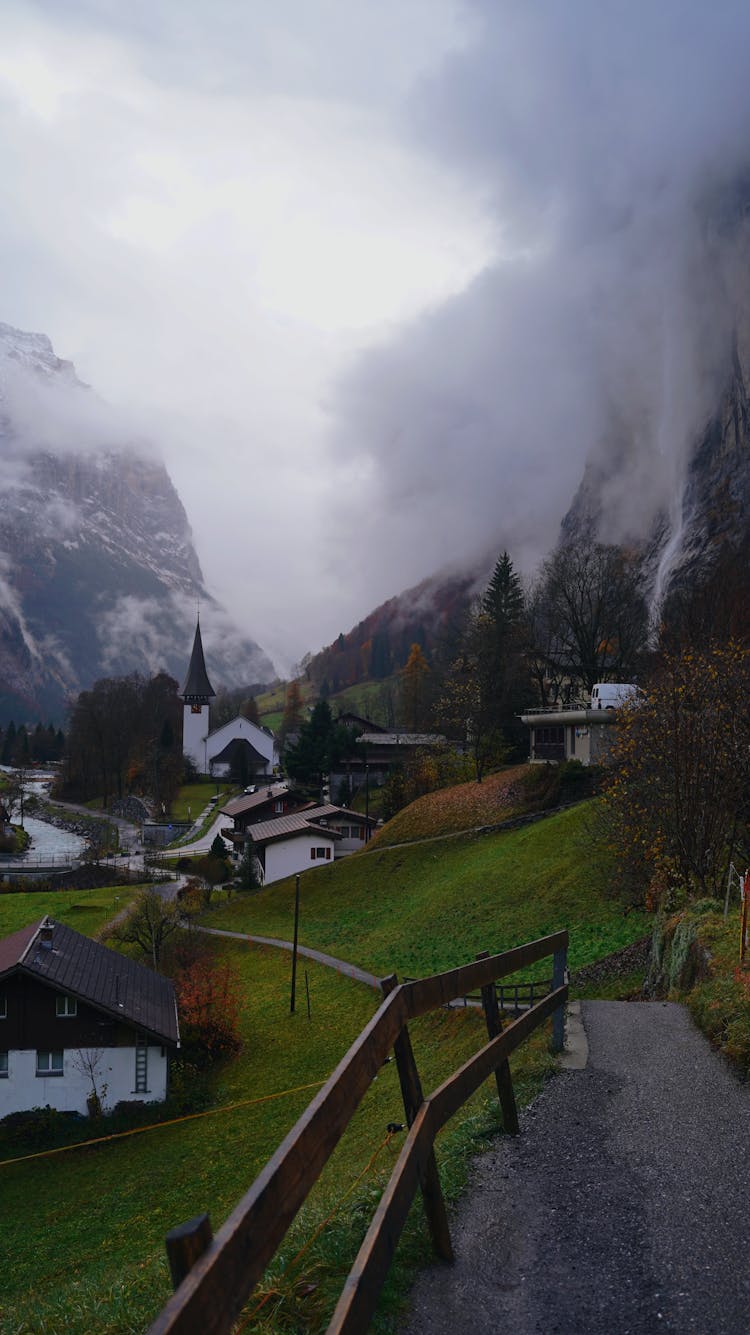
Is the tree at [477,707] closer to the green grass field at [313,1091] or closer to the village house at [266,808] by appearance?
the green grass field at [313,1091]

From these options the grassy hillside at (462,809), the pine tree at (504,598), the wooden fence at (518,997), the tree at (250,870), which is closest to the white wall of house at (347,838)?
the tree at (250,870)

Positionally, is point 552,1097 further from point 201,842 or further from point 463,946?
point 201,842

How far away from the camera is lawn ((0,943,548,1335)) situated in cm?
550

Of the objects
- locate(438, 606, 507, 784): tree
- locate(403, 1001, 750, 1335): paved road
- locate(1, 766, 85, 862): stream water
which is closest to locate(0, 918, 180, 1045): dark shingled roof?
locate(403, 1001, 750, 1335): paved road

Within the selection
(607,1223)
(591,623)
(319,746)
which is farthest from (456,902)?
(319,746)

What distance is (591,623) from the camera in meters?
64.2

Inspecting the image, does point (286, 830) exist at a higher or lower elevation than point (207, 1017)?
higher

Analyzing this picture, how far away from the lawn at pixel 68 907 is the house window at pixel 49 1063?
24.5 m

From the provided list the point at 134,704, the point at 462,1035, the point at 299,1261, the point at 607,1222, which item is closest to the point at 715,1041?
the point at 607,1222

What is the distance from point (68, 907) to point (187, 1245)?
64.8 meters

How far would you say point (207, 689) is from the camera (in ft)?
485

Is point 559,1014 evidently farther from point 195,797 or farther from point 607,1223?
point 195,797

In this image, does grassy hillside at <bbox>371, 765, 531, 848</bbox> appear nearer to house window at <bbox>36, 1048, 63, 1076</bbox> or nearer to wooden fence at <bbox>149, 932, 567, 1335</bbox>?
house window at <bbox>36, 1048, 63, 1076</bbox>

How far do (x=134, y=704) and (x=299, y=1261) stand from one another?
134 m
